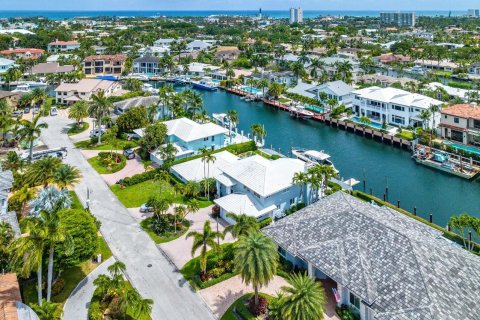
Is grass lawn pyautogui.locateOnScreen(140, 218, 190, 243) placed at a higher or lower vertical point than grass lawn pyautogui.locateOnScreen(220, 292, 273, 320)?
higher

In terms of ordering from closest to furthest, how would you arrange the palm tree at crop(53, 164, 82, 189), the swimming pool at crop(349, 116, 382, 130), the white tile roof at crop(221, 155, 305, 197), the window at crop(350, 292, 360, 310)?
1. the window at crop(350, 292, 360, 310)
2. the palm tree at crop(53, 164, 82, 189)
3. the white tile roof at crop(221, 155, 305, 197)
4. the swimming pool at crop(349, 116, 382, 130)

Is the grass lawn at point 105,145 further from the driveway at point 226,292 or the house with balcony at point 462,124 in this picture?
the house with balcony at point 462,124

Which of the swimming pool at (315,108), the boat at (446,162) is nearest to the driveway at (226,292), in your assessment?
the boat at (446,162)

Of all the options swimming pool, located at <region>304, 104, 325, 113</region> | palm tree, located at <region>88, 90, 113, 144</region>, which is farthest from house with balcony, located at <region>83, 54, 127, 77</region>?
swimming pool, located at <region>304, 104, 325, 113</region>

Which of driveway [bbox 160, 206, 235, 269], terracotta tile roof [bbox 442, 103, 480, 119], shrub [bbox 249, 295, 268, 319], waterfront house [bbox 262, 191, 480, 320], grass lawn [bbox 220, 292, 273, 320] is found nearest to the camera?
waterfront house [bbox 262, 191, 480, 320]

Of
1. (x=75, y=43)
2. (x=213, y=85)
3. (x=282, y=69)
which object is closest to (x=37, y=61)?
(x=75, y=43)

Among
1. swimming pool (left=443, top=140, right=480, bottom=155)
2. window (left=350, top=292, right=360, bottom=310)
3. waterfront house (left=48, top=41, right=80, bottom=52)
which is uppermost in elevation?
waterfront house (left=48, top=41, right=80, bottom=52)

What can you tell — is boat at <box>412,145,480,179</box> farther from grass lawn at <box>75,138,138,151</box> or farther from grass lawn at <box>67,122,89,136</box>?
grass lawn at <box>67,122,89,136</box>

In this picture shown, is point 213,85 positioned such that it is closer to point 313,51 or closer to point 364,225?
point 313,51
